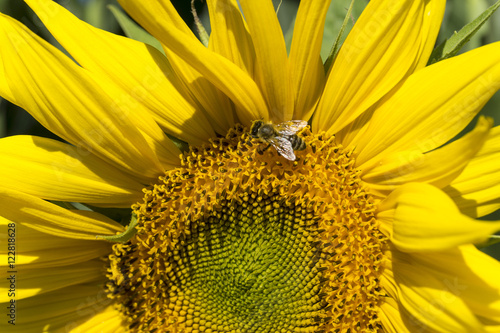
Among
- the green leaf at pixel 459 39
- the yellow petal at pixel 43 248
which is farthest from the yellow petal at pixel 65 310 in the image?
the green leaf at pixel 459 39

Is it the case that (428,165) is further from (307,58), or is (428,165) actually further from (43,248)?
(43,248)

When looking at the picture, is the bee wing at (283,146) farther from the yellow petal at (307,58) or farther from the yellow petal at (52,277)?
the yellow petal at (52,277)

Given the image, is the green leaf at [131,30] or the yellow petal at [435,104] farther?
the green leaf at [131,30]

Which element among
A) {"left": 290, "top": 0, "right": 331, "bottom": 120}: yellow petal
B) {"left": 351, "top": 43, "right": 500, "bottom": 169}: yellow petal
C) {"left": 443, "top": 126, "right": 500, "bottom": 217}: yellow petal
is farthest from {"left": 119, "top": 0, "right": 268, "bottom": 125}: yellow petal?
{"left": 443, "top": 126, "right": 500, "bottom": 217}: yellow petal

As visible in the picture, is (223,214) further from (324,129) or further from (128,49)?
(128,49)

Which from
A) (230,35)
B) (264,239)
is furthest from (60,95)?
(264,239)

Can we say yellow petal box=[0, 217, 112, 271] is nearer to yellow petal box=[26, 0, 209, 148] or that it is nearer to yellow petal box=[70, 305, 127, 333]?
yellow petal box=[70, 305, 127, 333]

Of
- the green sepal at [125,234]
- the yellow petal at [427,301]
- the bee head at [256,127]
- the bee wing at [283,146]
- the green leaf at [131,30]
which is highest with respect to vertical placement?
the green leaf at [131,30]
